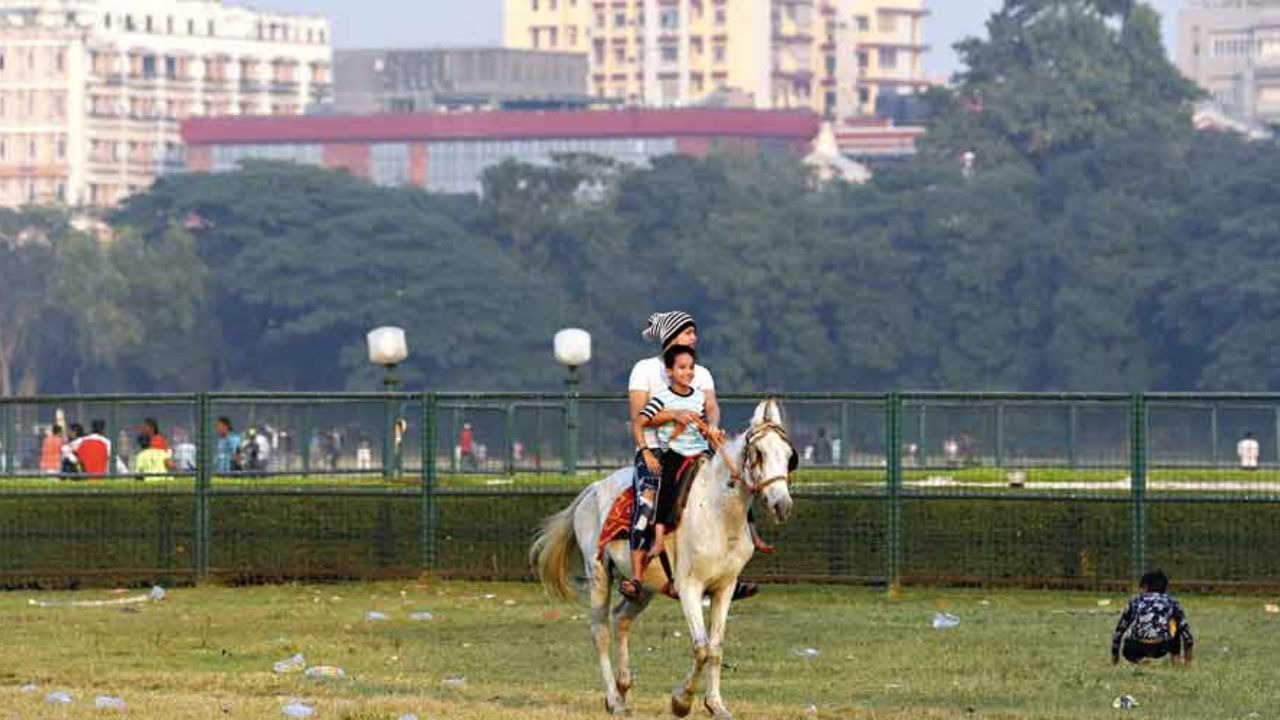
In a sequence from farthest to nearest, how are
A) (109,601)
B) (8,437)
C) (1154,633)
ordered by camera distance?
(8,437)
(109,601)
(1154,633)

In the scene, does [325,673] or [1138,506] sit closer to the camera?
[325,673]

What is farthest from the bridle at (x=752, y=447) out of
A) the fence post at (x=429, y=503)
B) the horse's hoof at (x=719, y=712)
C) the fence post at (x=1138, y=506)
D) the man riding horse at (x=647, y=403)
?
the fence post at (x=429, y=503)

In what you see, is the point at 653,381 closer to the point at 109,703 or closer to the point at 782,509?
the point at 782,509

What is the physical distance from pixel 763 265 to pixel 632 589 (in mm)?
135067

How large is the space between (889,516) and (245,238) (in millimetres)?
136023

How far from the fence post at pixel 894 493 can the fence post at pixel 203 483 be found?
6.77 metres

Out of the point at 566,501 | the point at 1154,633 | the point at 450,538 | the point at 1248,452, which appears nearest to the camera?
the point at 1154,633

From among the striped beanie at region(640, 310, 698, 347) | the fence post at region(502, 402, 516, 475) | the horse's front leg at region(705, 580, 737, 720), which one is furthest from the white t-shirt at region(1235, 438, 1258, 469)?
the striped beanie at region(640, 310, 698, 347)

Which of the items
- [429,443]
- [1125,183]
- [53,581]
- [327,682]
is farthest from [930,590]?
[1125,183]

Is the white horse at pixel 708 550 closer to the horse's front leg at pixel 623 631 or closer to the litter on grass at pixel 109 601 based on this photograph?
the horse's front leg at pixel 623 631

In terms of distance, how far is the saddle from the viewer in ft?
81.8

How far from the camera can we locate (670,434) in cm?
2488

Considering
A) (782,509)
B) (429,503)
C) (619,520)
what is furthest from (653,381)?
(429,503)

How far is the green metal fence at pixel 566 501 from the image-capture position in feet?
122
